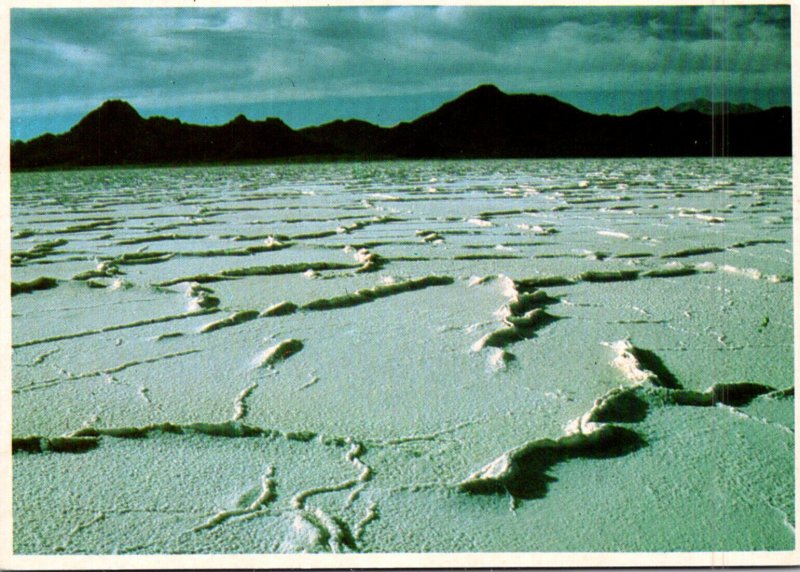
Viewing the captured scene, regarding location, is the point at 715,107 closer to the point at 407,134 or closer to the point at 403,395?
the point at 403,395

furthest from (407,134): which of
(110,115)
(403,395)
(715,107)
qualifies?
(403,395)

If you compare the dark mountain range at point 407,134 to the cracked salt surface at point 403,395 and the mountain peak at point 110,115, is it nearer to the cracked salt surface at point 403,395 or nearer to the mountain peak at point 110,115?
the mountain peak at point 110,115

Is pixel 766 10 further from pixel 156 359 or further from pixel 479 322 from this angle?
pixel 156 359

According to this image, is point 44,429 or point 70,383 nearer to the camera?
point 44,429

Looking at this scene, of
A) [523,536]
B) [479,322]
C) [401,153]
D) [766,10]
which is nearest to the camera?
[523,536]

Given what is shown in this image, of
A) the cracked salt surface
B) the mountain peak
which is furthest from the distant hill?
the mountain peak

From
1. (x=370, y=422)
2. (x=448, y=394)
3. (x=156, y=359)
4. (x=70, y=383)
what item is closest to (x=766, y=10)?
(x=448, y=394)

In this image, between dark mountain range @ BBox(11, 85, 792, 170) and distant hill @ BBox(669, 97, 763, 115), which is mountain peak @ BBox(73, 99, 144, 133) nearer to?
dark mountain range @ BBox(11, 85, 792, 170)

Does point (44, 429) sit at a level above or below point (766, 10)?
below
